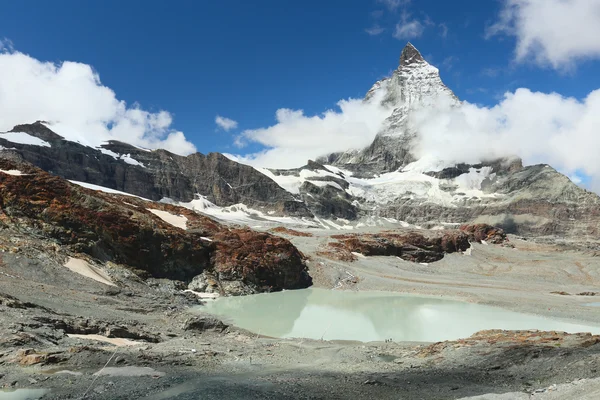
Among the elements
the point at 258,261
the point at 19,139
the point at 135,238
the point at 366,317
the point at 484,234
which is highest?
the point at 19,139

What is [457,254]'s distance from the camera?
292 ft

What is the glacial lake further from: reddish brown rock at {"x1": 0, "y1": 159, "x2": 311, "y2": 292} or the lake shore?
the lake shore

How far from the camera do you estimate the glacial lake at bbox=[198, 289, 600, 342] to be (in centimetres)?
2509

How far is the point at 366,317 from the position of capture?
31.4 m

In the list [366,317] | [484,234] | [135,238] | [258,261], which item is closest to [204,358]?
[366,317]

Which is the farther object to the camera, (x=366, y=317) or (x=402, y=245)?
(x=402, y=245)

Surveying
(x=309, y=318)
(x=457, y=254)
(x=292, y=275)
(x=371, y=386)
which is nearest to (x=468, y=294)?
(x=292, y=275)

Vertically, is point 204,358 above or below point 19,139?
below

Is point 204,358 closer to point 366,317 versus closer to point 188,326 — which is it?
point 188,326

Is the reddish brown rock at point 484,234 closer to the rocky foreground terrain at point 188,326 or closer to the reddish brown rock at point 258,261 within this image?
the rocky foreground terrain at point 188,326

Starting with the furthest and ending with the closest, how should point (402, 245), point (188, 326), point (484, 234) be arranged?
point (484, 234), point (402, 245), point (188, 326)

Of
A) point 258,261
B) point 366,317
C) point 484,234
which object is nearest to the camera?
point 366,317

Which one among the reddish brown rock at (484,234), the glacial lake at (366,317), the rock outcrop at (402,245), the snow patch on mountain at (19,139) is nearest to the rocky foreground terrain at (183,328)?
the glacial lake at (366,317)

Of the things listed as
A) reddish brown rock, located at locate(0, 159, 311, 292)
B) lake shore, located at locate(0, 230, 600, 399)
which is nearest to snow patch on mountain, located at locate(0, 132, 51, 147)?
reddish brown rock, located at locate(0, 159, 311, 292)
